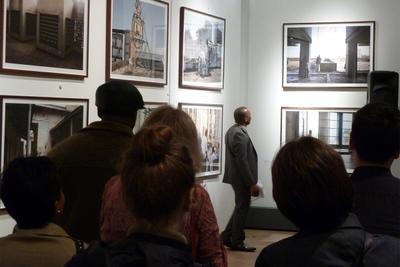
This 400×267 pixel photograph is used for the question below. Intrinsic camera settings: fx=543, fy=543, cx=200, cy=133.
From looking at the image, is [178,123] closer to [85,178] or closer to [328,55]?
[85,178]

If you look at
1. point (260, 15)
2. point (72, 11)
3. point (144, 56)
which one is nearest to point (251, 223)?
point (260, 15)

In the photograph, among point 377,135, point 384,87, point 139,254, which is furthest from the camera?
point 384,87

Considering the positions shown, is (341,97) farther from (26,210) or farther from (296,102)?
(26,210)

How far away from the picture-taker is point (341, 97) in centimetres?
945

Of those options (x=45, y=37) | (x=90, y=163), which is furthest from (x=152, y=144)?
(x=45, y=37)

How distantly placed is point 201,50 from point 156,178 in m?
6.44

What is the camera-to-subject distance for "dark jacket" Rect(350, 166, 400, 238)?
2.30 metres

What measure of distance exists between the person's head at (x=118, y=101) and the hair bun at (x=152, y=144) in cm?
97

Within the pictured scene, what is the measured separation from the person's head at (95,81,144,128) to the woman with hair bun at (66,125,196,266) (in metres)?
1.03

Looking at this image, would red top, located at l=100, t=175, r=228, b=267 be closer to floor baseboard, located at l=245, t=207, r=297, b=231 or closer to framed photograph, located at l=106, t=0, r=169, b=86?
framed photograph, located at l=106, t=0, r=169, b=86

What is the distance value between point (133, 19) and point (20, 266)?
15.0ft

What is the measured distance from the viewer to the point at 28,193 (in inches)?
87.7

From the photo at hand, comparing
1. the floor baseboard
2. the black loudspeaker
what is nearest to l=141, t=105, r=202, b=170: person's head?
the black loudspeaker

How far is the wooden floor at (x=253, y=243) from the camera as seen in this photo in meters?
7.27
